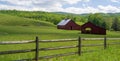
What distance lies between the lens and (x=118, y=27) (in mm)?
160125

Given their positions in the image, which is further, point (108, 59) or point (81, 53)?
point (81, 53)

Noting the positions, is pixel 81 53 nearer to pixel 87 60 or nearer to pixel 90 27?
pixel 87 60

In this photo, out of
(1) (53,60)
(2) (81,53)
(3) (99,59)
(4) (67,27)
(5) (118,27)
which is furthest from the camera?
(5) (118,27)

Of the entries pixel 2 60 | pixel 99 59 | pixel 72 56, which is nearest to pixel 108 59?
pixel 99 59

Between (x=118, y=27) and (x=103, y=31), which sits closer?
(x=103, y=31)

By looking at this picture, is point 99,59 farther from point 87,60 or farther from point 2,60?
point 2,60

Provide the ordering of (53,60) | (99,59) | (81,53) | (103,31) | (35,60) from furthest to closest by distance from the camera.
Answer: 1. (103,31)
2. (81,53)
3. (99,59)
4. (53,60)
5. (35,60)

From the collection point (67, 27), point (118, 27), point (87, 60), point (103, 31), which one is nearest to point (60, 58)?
point (87, 60)

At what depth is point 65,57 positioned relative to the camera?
17953 millimetres

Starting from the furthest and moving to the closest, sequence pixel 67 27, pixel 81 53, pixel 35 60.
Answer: pixel 67 27 < pixel 81 53 < pixel 35 60

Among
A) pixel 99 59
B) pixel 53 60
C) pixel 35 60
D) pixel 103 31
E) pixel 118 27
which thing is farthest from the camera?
pixel 118 27

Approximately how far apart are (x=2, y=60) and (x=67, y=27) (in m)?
109

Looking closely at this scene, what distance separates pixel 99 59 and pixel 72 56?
1.98 m

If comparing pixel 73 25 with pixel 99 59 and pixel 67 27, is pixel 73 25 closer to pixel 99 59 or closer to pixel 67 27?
pixel 67 27
